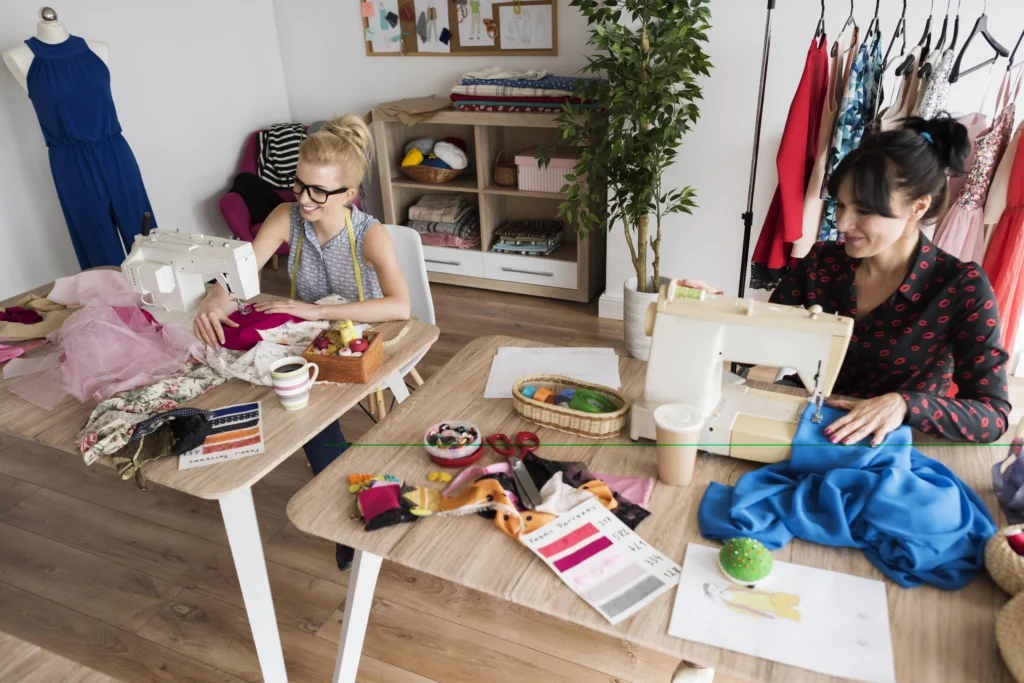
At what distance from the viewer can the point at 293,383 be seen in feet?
4.74

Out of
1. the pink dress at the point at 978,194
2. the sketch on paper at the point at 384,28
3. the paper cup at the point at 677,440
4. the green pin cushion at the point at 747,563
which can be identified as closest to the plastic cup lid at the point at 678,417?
the paper cup at the point at 677,440

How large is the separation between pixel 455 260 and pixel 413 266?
1868 millimetres

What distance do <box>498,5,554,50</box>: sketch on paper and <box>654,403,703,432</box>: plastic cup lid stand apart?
9.99 ft

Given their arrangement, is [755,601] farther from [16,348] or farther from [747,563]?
[16,348]

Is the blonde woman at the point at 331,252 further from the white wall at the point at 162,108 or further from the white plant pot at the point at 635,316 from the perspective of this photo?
the white wall at the point at 162,108

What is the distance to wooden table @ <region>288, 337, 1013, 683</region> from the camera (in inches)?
35.5

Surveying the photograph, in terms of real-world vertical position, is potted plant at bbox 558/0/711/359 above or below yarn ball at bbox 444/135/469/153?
above

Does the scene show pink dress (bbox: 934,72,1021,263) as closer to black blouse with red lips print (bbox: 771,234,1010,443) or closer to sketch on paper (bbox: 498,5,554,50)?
black blouse with red lips print (bbox: 771,234,1010,443)

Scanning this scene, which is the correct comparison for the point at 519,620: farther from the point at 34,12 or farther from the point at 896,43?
the point at 34,12

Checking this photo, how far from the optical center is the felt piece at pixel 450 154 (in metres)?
3.96

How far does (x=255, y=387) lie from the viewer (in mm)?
1566

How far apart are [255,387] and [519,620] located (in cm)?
97

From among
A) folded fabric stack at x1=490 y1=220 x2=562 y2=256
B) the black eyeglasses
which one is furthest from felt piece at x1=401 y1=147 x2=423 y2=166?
the black eyeglasses

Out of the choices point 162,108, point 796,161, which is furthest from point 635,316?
point 162,108
